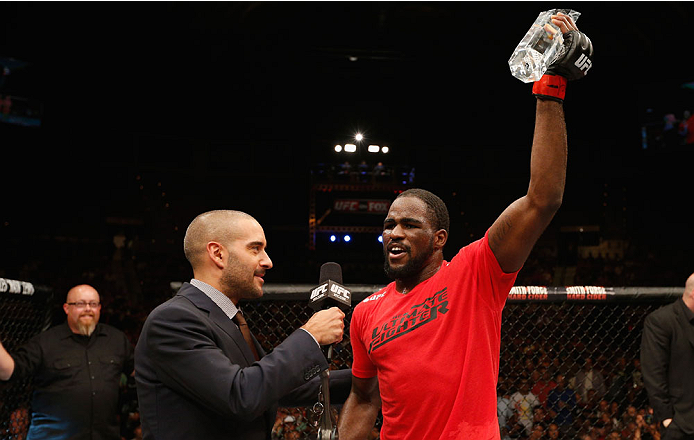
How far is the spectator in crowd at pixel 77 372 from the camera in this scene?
3094mm

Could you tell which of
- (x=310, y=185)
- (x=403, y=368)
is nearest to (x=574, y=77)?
(x=403, y=368)

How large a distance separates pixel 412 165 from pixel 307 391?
38.3ft

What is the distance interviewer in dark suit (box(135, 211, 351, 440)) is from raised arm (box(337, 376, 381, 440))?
1.37ft

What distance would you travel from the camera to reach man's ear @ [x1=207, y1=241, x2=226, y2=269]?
1.73 m

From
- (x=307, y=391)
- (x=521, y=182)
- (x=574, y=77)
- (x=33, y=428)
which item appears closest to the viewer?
(x=574, y=77)

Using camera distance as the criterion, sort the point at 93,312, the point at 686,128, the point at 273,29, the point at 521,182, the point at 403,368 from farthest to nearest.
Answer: the point at 521,182 → the point at 273,29 → the point at 686,128 → the point at 93,312 → the point at 403,368

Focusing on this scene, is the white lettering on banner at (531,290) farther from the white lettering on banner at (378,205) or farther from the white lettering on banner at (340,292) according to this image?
the white lettering on banner at (378,205)

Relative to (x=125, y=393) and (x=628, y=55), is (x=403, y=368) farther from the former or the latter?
(x=628, y=55)

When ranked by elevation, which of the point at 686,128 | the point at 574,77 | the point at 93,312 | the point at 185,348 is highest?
the point at 686,128

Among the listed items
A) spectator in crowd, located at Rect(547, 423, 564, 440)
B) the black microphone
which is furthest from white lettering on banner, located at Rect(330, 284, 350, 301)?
spectator in crowd, located at Rect(547, 423, 564, 440)

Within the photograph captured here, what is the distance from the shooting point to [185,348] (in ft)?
4.88

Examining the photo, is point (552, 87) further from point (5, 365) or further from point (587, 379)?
point (587, 379)

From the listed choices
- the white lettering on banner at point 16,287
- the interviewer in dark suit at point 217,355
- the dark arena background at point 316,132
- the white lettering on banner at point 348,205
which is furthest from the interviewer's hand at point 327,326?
the white lettering on banner at point 348,205

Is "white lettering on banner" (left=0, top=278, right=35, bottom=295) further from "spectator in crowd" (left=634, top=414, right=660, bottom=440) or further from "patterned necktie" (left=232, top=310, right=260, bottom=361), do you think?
"spectator in crowd" (left=634, top=414, right=660, bottom=440)
